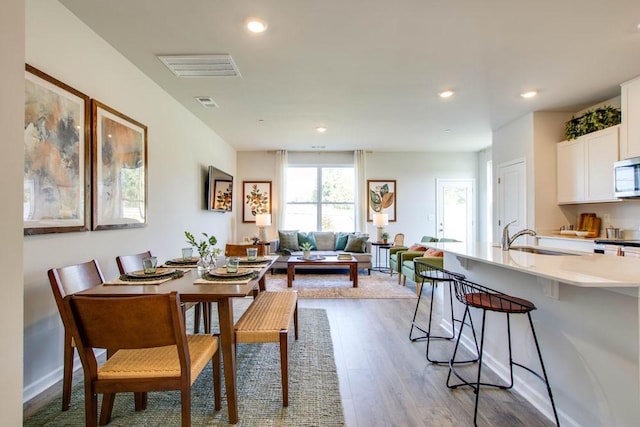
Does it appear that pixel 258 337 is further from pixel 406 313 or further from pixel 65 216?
pixel 406 313

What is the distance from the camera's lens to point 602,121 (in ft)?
12.2

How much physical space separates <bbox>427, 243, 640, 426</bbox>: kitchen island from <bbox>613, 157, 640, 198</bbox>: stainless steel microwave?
5.83 ft

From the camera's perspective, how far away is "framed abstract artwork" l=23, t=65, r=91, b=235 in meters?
1.87

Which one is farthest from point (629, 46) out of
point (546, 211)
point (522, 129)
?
point (546, 211)

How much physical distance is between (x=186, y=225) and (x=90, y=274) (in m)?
2.29

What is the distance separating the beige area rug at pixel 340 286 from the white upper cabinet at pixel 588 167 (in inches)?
98.9

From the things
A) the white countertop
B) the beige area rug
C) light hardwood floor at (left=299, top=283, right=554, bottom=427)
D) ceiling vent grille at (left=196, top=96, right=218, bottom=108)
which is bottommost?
light hardwood floor at (left=299, top=283, right=554, bottom=427)

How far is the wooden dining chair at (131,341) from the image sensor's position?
128cm

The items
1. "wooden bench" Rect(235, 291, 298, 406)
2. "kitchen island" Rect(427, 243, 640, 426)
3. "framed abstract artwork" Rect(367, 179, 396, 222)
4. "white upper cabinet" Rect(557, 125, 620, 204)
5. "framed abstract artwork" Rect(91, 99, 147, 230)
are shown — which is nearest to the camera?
"kitchen island" Rect(427, 243, 640, 426)

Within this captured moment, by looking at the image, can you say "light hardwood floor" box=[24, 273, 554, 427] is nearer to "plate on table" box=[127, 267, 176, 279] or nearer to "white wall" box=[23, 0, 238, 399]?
"white wall" box=[23, 0, 238, 399]

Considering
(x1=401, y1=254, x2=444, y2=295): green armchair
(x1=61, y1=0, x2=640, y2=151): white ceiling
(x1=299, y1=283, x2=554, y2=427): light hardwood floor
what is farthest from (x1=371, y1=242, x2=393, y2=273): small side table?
(x1=299, y1=283, x2=554, y2=427): light hardwood floor

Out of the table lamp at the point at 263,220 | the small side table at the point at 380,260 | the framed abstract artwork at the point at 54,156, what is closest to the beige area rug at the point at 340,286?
the small side table at the point at 380,260

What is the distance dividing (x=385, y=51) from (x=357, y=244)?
420 centimetres

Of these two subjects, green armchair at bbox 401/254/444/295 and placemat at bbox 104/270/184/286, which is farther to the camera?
green armchair at bbox 401/254/444/295
